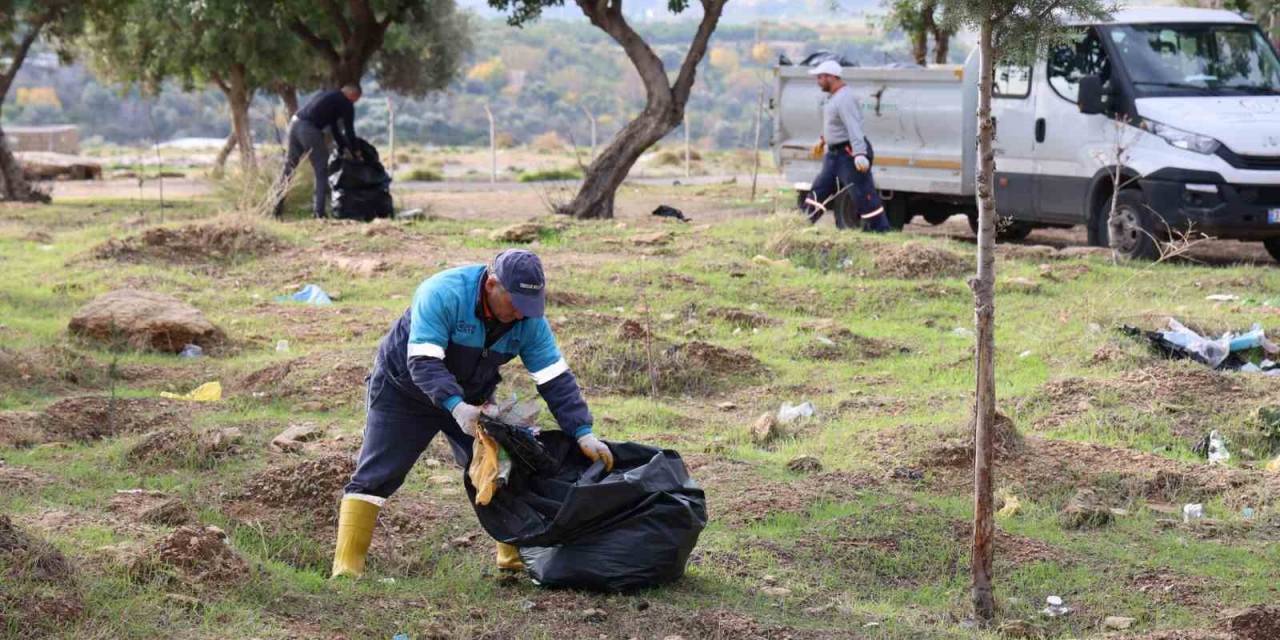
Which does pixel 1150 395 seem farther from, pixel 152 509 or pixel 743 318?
pixel 152 509

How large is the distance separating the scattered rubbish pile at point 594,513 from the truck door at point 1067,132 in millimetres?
8956

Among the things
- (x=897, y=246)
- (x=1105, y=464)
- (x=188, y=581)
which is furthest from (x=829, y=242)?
(x=188, y=581)

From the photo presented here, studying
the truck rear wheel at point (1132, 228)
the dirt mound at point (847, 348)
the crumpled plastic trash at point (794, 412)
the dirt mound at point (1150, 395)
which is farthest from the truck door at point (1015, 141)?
the crumpled plastic trash at point (794, 412)

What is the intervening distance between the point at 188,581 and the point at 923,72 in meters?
11.7

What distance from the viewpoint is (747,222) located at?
50.3 feet

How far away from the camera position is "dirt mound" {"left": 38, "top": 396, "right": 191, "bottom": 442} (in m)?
7.86

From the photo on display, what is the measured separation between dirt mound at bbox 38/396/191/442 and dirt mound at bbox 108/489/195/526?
4.90 feet

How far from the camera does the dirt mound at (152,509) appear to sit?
19.7 feet

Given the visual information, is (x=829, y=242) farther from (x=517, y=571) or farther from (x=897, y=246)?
(x=517, y=571)

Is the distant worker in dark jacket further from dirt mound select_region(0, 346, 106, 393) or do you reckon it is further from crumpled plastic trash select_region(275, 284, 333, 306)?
dirt mound select_region(0, 346, 106, 393)

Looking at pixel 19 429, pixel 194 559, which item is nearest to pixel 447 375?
pixel 194 559

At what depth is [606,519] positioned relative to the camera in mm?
5492

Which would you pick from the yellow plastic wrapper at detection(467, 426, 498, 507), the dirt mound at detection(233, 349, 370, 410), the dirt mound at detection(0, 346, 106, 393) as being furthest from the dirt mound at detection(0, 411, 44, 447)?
the yellow plastic wrapper at detection(467, 426, 498, 507)

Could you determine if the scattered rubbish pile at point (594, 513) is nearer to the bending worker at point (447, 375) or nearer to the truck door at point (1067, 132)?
→ the bending worker at point (447, 375)
